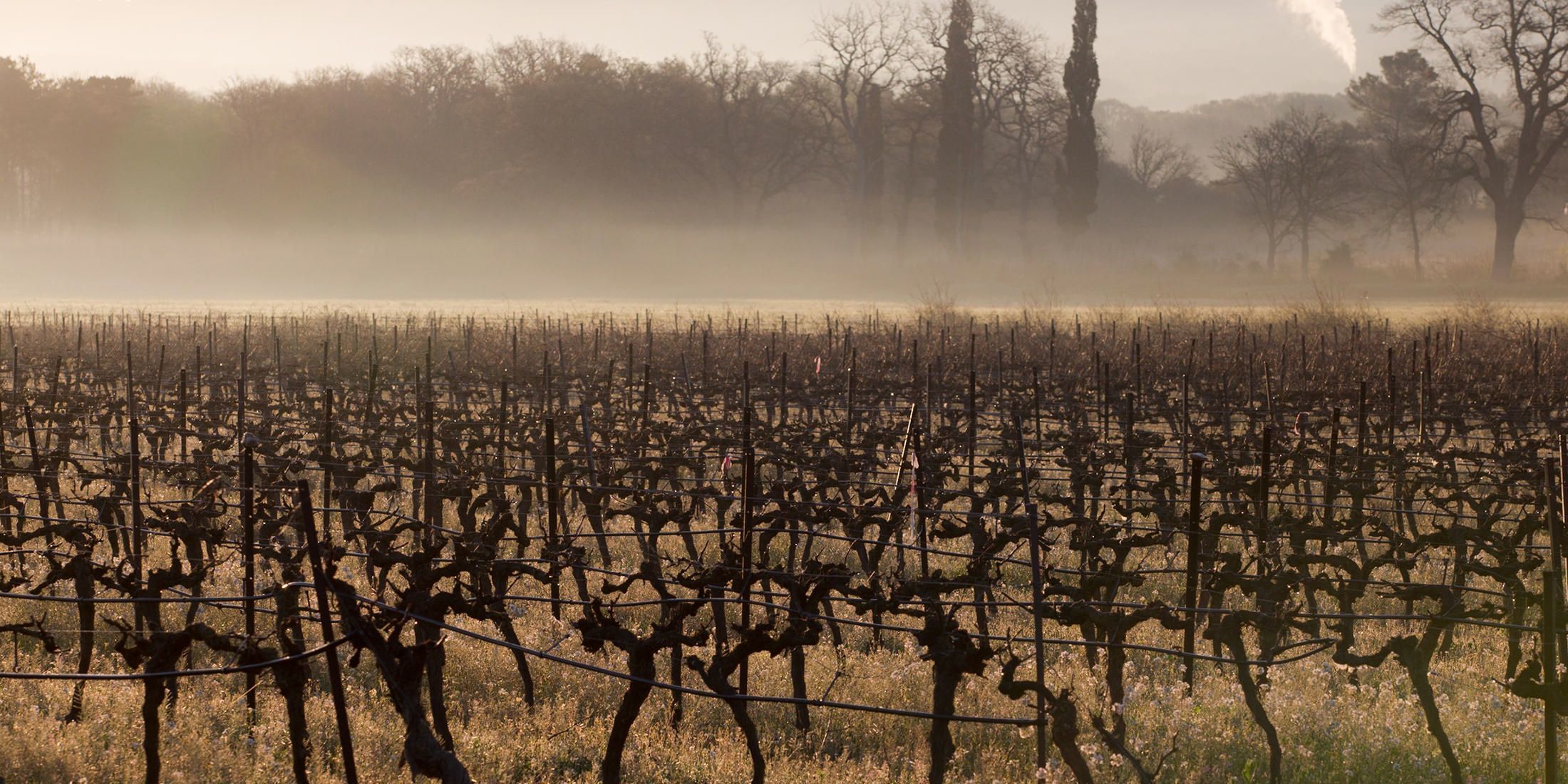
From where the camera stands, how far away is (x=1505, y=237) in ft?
156

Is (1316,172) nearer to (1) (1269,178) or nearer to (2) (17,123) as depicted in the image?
(1) (1269,178)

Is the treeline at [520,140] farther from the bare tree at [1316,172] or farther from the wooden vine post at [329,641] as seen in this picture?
the wooden vine post at [329,641]

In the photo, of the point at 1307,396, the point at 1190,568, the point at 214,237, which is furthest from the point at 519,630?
the point at 214,237

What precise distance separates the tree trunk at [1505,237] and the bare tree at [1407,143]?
191cm

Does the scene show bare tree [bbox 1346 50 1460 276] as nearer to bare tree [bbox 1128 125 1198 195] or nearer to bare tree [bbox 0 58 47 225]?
bare tree [bbox 1128 125 1198 195]

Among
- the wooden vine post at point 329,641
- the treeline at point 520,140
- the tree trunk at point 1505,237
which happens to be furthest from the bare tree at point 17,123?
the wooden vine post at point 329,641

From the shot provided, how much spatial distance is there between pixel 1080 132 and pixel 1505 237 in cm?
1574

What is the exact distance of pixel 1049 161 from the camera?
6431 cm

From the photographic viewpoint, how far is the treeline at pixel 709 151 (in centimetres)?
5538

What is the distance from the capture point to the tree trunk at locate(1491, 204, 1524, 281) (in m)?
47.2

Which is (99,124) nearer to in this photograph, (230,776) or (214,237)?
(214,237)

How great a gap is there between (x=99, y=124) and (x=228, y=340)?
46.9 metres

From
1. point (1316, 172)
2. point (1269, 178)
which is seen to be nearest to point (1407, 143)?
point (1316, 172)

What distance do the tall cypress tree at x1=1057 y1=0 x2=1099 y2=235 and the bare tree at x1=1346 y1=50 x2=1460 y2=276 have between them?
1078 centimetres
